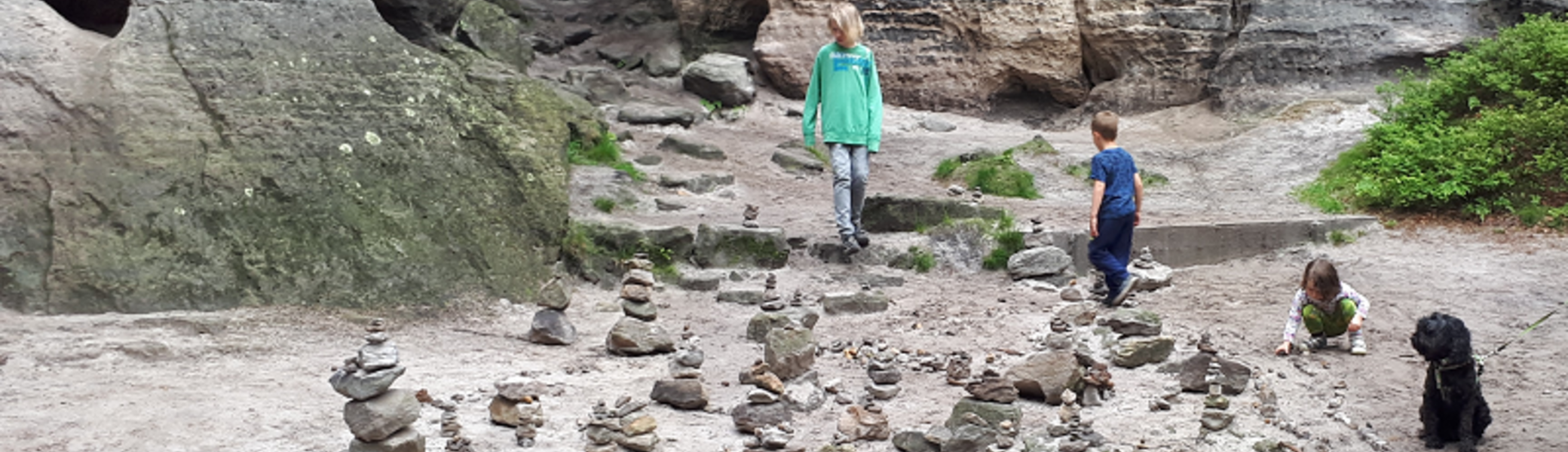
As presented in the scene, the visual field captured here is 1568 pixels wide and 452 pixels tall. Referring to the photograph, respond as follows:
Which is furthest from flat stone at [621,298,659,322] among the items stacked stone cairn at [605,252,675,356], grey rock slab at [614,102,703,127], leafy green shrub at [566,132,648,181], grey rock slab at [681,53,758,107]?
grey rock slab at [681,53,758,107]

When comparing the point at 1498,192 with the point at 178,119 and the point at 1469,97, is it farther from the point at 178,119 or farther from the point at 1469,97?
the point at 178,119

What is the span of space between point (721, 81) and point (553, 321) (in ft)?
28.1

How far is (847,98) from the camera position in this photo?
846 centimetres

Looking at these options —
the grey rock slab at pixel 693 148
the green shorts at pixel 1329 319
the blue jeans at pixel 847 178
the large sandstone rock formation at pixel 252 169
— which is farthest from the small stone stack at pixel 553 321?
the grey rock slab at pixel 693 148

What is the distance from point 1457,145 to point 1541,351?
445 centimetres

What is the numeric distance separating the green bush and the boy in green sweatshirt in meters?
4.34

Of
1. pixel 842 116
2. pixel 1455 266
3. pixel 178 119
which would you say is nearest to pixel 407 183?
pixel 178 119

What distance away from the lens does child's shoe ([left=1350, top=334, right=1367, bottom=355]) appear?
20.0ft

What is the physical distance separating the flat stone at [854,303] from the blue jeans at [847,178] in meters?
1.18

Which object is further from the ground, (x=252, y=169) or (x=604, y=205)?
(x=252, y=169)

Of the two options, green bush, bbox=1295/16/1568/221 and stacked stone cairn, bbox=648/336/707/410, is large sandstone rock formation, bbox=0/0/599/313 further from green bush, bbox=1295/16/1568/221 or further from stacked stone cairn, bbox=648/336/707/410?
green bush, bbox=1295/16/1568/221

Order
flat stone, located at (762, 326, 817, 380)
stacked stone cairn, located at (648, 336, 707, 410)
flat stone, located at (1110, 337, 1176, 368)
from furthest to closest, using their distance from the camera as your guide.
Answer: flat stone, located at (1110, 337, 1176, 368), flat stone, located at (762, 326, 817, 380), stacked stone cairn, located at (648, 336, 707, 410)

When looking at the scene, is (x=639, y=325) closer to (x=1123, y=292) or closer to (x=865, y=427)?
(x=865, y=427)

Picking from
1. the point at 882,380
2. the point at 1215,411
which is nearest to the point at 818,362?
the point at 882,380
